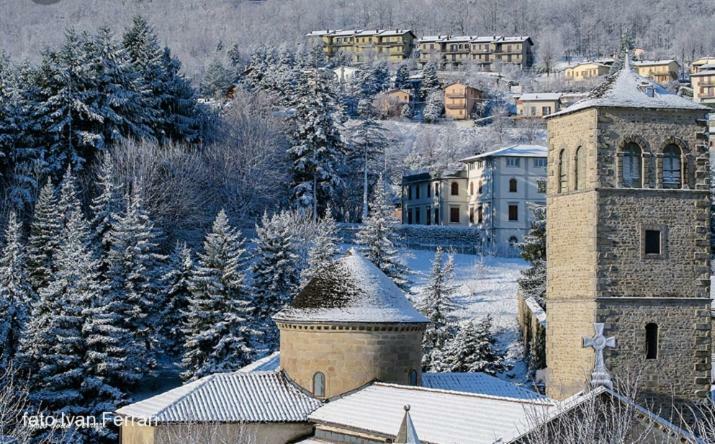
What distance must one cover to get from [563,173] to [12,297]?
24219 mm

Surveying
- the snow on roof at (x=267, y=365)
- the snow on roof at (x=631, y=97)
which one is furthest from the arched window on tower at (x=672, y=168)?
the snow on roof at (x=267, y=365)

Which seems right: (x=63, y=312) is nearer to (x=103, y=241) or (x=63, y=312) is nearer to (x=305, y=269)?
(x=103, y=241)

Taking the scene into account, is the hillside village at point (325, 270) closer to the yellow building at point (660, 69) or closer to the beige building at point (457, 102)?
the beige building at point (457, 102)

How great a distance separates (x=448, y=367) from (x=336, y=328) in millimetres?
17207

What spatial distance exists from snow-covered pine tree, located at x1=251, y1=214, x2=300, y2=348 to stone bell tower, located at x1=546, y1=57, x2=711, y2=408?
2318 centimetres

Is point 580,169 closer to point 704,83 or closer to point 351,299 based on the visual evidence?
point 351,299

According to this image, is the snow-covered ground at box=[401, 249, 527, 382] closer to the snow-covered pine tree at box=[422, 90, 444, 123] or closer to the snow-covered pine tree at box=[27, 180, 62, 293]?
the snow-covered pine tree at box=[27, 180, 62, 293]

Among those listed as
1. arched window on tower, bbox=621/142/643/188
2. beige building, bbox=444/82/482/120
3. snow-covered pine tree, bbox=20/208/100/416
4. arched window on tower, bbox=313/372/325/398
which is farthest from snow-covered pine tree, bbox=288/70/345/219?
beige building, bbox=444/82/482/120

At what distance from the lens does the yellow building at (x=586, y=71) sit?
166m

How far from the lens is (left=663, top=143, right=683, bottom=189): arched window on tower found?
96.0 ft

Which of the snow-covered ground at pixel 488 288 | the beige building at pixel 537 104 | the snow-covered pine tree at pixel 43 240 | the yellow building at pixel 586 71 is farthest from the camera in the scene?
the yellow building at pixel 586 71

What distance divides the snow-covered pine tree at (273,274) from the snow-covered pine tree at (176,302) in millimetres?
2965

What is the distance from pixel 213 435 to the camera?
87.9ft

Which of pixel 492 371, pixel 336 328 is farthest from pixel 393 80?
pixel 336 328
